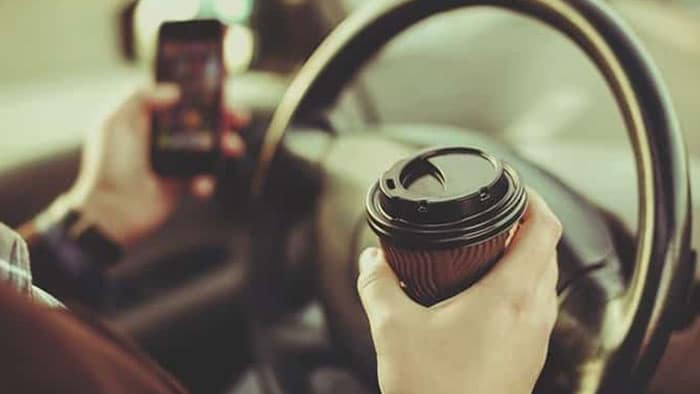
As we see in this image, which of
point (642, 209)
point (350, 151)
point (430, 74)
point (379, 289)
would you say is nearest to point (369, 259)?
point (379, 289)

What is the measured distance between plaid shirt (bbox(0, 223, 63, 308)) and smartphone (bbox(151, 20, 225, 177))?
46 centimetres

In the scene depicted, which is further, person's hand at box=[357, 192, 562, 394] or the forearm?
the forearm

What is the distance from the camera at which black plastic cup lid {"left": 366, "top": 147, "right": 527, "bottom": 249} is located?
25.3 inches

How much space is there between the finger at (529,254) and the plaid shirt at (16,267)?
249 millimetres

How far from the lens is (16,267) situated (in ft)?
2.18

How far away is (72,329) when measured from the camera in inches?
21.3

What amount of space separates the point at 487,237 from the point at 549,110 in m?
1.10

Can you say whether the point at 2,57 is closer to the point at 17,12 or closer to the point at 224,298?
the point at 17,12

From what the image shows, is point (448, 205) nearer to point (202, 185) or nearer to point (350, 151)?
point (350, 151)

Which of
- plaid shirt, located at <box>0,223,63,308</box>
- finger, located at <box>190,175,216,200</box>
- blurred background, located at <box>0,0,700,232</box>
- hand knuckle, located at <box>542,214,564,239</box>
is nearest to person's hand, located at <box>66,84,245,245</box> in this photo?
finger, located at <box>190,175,216,200</box>

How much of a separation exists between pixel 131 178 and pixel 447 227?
64cm

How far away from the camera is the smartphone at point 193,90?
45.8 inches

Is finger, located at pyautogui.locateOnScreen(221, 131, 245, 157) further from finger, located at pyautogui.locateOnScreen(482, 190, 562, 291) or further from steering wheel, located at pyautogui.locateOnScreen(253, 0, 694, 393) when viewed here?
finger, located at pyautogui.locateOnScreen(482, 190, 562, 291)

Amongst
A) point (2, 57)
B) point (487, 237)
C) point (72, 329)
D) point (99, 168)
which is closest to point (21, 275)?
point (72, 329)
